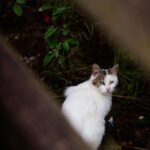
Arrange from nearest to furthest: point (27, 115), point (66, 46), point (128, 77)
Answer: point (27, 115)
point (66, 46)
point (128, 77)

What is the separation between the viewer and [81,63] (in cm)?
423

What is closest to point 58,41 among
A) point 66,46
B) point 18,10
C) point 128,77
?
point 66,46

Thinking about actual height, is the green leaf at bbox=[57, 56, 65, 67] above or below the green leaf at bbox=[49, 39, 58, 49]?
below

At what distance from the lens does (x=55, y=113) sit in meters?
0.46

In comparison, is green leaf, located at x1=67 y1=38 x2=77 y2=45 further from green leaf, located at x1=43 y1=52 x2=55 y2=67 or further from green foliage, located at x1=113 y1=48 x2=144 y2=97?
green foliage, located at x1=113 y1=48 x2=144 y2=97

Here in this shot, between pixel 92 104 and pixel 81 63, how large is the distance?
0.86 meters

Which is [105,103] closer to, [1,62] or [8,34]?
[8,34]

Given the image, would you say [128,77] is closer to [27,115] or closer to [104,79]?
[104,79]

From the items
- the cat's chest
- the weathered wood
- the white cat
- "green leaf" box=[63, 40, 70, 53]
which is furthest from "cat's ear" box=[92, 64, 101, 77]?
the weathered wood

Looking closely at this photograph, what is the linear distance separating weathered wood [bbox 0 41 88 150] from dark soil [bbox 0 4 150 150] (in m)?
3.15

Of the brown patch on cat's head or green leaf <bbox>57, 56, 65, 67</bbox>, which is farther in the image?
green leaf <bbox>57, 56, 65, 67</bbox>

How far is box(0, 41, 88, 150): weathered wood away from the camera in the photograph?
0.44m

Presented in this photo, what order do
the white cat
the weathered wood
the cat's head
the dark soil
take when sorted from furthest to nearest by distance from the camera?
the dark soil
the cat's head
the white cat
the weathered wood

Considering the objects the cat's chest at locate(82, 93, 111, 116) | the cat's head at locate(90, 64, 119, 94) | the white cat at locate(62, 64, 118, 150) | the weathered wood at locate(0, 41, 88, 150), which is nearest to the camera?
the weathered wood at locate(0, 41, 88, 150)
